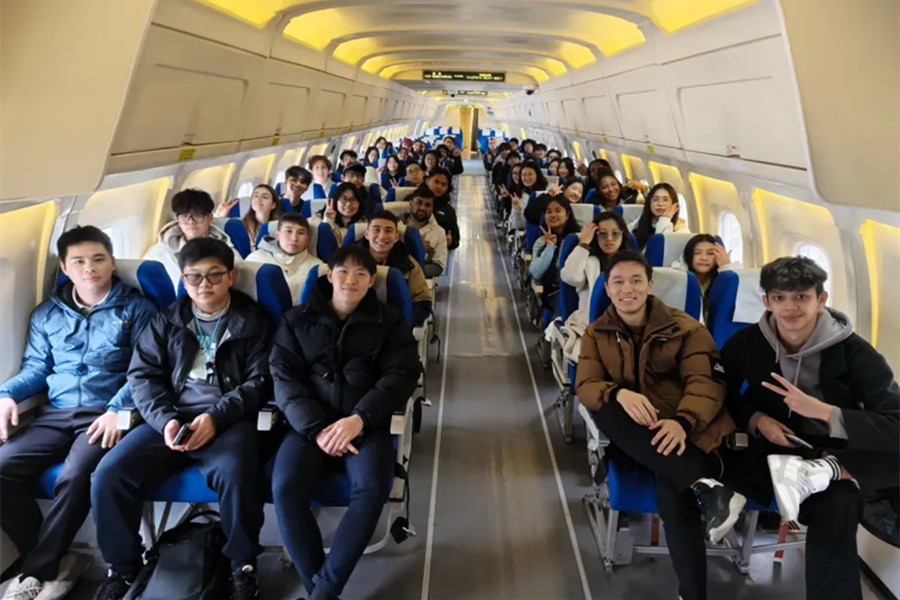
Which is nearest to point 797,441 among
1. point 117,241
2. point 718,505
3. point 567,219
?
point 718,505

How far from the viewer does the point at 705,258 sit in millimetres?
4512

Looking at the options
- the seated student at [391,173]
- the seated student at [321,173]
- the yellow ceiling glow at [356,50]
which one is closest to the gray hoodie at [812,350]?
the seated student at [321,173]

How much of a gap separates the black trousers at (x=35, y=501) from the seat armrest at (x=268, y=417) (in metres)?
0.82

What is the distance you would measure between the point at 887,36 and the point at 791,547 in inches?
109

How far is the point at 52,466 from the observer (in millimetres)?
3188

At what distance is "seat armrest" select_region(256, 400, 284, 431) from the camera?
3.24 m

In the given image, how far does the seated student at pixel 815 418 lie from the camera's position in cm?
272


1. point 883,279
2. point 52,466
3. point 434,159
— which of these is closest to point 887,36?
point 883,279

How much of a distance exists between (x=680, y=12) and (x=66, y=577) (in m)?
5.86

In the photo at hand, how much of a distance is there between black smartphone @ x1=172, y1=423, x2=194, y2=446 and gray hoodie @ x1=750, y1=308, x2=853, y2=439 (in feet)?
9.37

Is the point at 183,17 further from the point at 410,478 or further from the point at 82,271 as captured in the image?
the point at 410,478

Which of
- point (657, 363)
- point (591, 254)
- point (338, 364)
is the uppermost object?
point (591, 254)

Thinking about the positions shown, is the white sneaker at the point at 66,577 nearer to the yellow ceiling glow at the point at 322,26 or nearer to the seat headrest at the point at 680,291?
the seat headrest at the point at 680,291

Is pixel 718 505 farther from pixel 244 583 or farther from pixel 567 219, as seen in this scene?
pixel 567 219
